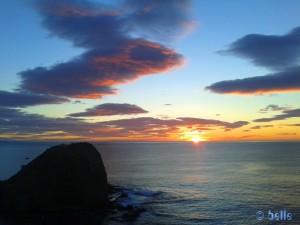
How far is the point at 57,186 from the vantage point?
55781 mm

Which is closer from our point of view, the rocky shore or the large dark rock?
the rocky shore

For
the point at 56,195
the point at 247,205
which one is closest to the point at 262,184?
the point at 247,205

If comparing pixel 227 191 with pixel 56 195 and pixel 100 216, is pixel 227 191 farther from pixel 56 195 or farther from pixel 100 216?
pixel 56 195

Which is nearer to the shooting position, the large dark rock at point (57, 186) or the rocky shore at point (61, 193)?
the rocky shore at point (61, 193)

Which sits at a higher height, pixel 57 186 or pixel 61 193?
pixel 57 186

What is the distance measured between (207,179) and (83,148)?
159 ft

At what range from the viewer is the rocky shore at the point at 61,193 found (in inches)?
2041

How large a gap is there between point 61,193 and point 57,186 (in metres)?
1.51

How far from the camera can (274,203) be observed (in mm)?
60375

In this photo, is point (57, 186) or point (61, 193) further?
point (61, 193)

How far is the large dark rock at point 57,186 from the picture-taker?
53.5m

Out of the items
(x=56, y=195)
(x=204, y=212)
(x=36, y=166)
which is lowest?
(x=204, y=212)

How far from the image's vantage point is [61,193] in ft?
184

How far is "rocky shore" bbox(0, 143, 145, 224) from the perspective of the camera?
5183 cm
